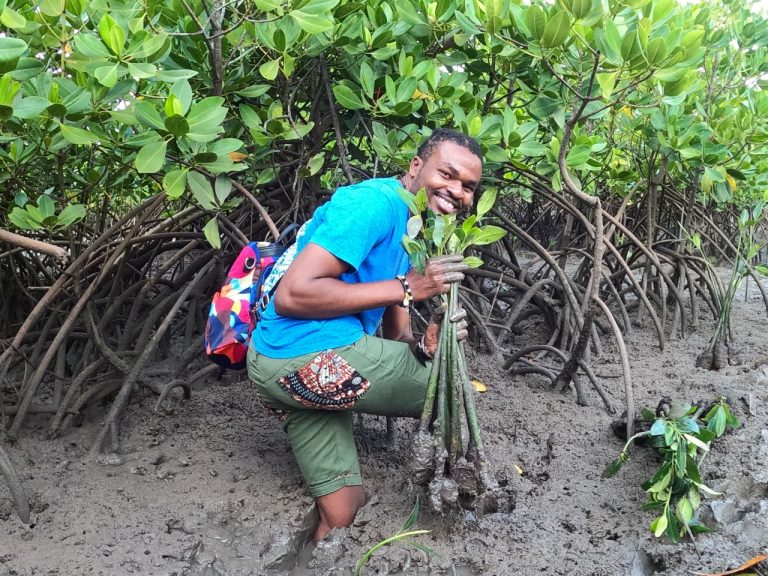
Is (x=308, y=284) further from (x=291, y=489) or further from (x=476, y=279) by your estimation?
(x=476, y=279)

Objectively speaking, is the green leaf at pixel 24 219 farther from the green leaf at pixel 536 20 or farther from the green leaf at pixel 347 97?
the green leaf at pixel 536 20

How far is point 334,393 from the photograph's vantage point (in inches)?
76.2

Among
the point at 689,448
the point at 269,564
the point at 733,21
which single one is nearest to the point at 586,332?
the point at 689,448

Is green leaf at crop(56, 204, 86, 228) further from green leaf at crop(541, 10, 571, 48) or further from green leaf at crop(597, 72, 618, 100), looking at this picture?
green leaf at crop(597, 72, 618, 100)

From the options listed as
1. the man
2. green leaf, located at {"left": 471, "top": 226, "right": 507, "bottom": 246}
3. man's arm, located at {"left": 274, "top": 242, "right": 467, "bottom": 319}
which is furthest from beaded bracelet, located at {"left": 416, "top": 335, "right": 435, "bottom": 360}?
green leaf, located at {"left": 471, "top": 226, "right": 507, "bottom": 246}

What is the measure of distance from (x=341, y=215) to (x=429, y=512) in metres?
0.93

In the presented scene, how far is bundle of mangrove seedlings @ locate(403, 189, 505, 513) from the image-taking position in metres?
1.82

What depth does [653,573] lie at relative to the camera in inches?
68.9

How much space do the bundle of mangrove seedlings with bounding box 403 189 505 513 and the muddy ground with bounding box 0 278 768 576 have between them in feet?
0.54

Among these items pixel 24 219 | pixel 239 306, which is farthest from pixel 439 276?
pixel 24 219

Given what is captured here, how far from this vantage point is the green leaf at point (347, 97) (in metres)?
2.34

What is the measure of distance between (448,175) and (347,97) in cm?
64

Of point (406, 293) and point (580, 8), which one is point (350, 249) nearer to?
point (406, 293)

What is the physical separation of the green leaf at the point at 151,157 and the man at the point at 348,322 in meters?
0.46
